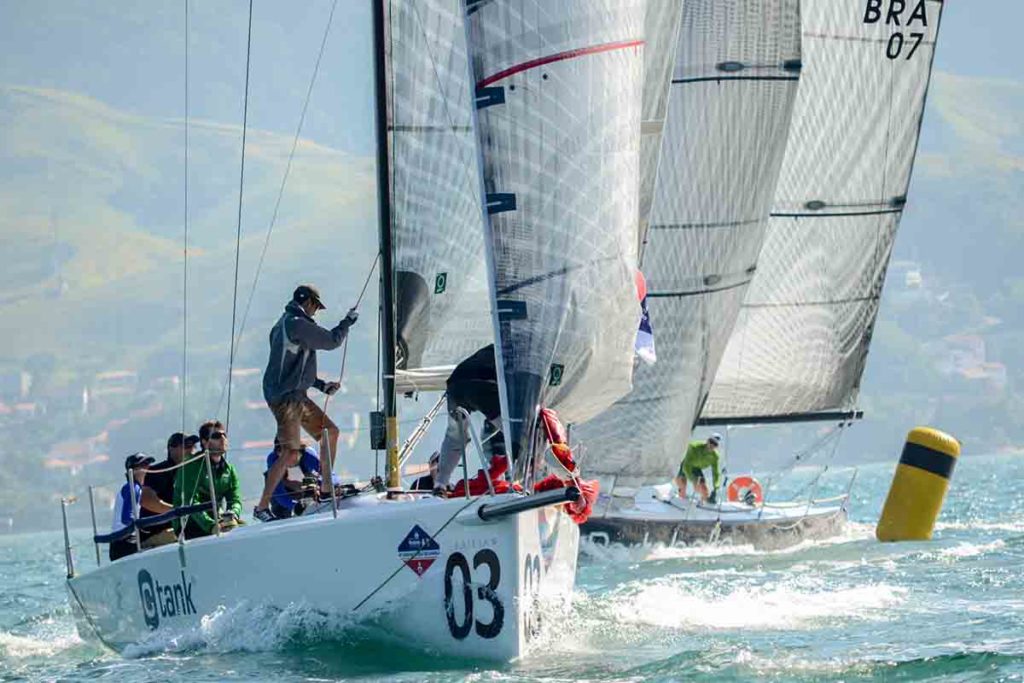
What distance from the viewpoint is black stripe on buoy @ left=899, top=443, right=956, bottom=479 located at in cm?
1928

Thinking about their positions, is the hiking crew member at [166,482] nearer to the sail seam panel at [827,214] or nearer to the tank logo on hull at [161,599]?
the tank logo on hull at [161,599]

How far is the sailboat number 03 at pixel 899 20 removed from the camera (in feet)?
68.9

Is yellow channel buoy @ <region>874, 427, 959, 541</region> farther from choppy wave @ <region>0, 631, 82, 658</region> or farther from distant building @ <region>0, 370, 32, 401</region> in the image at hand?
distant building @ <region>0, 370, 32, 401</region>

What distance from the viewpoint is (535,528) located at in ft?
33.6

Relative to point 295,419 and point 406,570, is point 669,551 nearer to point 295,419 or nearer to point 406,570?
point 295,419

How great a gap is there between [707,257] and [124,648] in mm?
8738

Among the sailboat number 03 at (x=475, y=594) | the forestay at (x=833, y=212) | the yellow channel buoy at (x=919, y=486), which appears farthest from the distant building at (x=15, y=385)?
the sailboat number 03 at (x=475, y=594)

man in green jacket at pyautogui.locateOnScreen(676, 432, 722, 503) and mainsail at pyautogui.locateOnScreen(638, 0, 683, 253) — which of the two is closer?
mainsail at pyautogui.locateOnScreen(638, 0, 683, 253)

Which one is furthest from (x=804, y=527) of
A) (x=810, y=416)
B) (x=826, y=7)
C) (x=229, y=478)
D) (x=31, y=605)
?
(x=229, y=478)

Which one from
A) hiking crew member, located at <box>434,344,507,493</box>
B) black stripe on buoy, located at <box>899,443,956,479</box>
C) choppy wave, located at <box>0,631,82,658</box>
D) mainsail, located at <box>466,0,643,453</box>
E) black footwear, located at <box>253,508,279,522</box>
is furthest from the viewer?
black stripe on buoy, located at <box>899,443,956,479</box>

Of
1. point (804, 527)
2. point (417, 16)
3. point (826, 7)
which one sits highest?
point (826, 7)

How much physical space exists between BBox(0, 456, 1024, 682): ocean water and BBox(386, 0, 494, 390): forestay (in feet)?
6.53

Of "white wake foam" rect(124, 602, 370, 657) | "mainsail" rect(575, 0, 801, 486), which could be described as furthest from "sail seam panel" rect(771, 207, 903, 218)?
"white wake foam" rect(124, 602, 370, 657)

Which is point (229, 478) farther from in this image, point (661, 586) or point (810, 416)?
point (810, 416)
